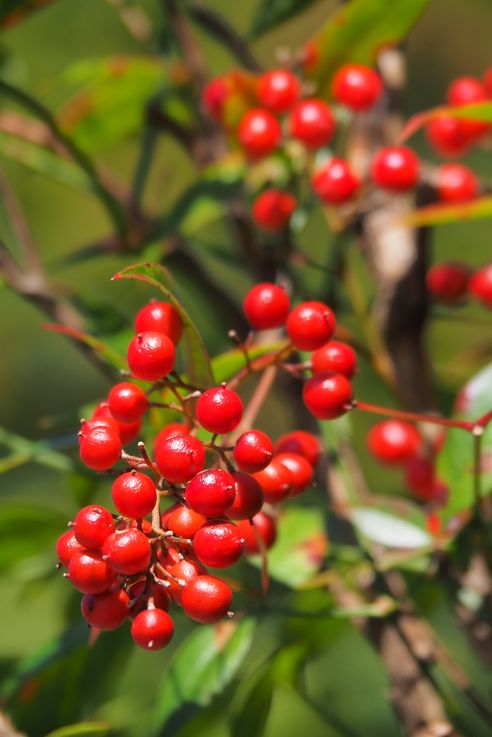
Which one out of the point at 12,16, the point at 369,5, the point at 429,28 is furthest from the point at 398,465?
the point at 429,28

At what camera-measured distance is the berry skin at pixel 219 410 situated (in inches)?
23.4

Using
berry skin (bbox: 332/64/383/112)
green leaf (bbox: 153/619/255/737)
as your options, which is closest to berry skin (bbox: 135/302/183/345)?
green leaf (bbox: 153/619/255/737)

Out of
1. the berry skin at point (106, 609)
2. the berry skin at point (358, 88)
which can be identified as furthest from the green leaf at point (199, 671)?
the berry skin at point (358, 88)

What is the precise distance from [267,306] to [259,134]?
304mm

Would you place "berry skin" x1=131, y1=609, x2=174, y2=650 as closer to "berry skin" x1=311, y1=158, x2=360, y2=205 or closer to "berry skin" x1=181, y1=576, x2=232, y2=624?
"berry skin" x1=181, y1=576, x2=232, y2=624

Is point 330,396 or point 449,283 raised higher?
point 330,396

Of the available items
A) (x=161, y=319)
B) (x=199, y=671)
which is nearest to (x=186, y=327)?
(x=161, y=319)

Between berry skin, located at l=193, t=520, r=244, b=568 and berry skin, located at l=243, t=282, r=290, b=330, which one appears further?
berry skin, located at l=243, t=282, r=290, b=330

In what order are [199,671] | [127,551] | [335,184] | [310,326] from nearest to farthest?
[127,551] → [310,326] → [199,671] → [335,184]

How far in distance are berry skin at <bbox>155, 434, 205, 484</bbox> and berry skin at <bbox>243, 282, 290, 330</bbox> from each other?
0.43 feet

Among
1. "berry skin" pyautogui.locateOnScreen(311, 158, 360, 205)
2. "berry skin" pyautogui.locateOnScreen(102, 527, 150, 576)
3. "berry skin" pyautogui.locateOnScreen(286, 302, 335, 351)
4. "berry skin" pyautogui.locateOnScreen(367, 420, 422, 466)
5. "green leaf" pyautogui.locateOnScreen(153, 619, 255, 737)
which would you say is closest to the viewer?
"berry skin" pyautogui.locateOnScreen(102, 527, 150, 576)

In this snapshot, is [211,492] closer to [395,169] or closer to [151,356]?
[151,356]

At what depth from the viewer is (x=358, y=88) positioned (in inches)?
36.7

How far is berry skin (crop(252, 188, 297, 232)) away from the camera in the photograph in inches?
36.1
